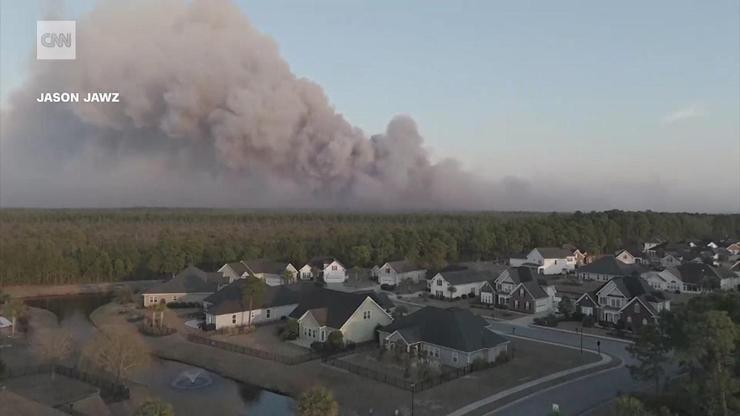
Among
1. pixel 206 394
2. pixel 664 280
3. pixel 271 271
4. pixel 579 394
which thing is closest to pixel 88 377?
Result: pixel 206 394

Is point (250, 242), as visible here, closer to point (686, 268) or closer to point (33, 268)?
point (33, 268)

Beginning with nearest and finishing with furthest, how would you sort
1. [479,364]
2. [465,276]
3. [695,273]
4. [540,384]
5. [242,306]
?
1. [540,384]
2. [479,364]
3. [242,306]
4. [465,276]
5. [695,273]

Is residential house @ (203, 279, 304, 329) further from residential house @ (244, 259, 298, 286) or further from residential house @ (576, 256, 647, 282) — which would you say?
residential house @ (576, 256, 647, 282)

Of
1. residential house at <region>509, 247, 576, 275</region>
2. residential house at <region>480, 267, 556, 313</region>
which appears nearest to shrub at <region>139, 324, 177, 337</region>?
residential house at <region>480, 267, 556, 313</region>

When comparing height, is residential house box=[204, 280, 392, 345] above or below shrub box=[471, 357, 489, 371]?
above

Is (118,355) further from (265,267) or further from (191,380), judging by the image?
(265,267)

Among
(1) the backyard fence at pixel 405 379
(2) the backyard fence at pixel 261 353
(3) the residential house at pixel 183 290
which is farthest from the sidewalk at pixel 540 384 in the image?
(3) the residential house at pixel 183 290

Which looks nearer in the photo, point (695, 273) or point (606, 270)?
point (695, 273)

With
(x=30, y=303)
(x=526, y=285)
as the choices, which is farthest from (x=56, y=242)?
(x=526, y=285)
